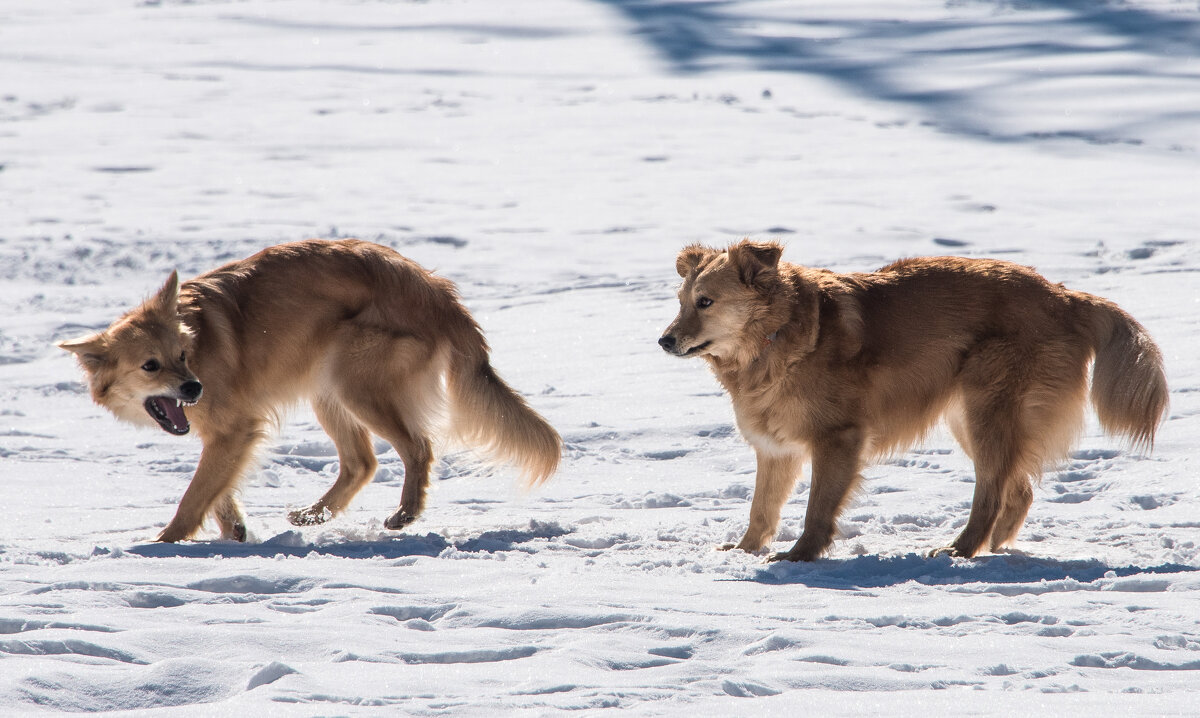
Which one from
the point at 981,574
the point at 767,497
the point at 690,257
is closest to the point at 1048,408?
the point at 981,574

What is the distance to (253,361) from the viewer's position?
20.0 ft

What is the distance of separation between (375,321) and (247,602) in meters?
2.20

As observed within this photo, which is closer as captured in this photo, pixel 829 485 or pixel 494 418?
pixel 829 485

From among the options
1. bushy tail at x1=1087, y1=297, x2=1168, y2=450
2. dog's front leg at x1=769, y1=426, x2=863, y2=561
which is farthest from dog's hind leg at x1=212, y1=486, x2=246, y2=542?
bushy tail at x1=1087, y1=297, x2=1168, y2=450

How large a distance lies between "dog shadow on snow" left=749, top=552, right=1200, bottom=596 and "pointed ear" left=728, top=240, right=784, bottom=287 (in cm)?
Result: 131

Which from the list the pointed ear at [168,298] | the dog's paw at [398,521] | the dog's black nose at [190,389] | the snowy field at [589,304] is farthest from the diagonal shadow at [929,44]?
the dog's black nose at [190,389]

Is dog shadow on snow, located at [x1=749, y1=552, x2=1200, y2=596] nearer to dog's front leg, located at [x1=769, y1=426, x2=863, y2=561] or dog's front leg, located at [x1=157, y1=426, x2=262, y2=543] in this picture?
dog's front leg, located at [x1=769, y1=426, x2=863, y2=561]

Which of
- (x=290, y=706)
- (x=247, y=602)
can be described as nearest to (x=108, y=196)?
(x=247, y=602)

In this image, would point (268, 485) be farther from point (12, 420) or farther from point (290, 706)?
point (290, 706)

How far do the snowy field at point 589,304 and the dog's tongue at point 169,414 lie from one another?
53cm

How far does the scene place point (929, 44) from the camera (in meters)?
23.9

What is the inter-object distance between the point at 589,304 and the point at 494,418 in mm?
5192

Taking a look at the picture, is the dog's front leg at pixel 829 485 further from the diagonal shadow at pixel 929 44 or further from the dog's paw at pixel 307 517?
the diagonal shadow at pixel 929 44

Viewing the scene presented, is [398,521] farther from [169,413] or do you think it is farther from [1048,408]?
[1048,408]
